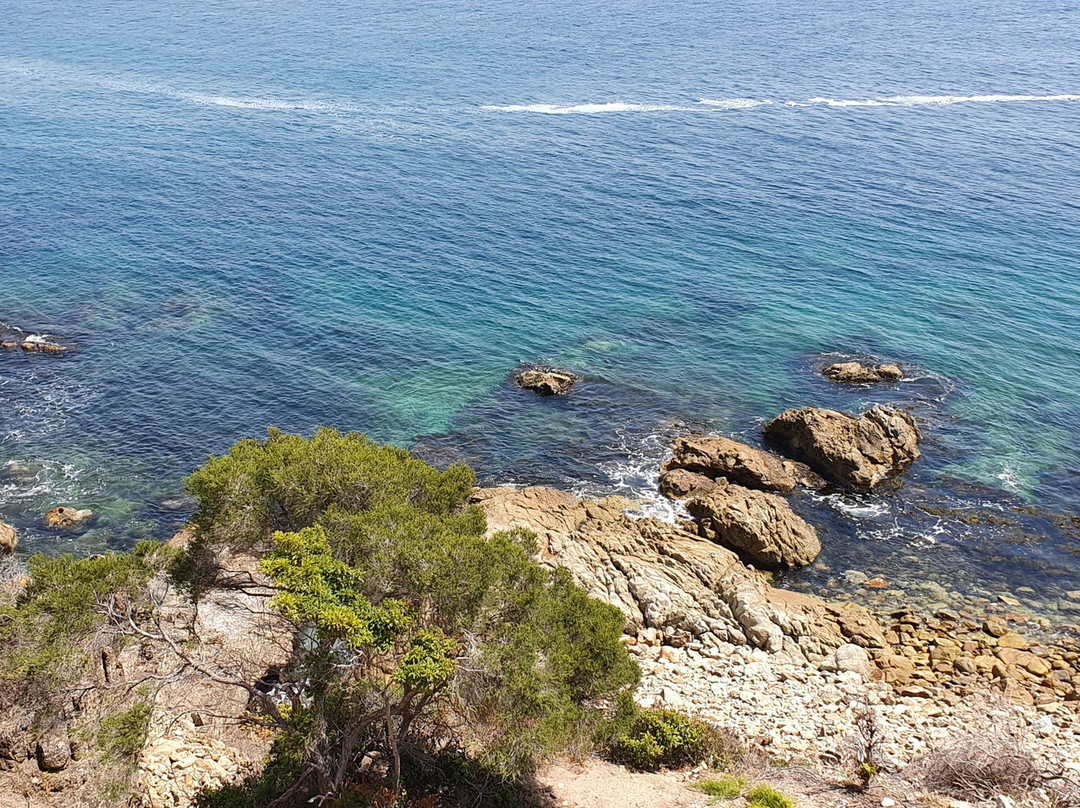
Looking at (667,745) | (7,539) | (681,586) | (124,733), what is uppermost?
(124,733)

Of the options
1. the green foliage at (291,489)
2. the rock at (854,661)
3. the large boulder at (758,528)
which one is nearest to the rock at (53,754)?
the green foliage at (291,489)

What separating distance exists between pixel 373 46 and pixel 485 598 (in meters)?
155

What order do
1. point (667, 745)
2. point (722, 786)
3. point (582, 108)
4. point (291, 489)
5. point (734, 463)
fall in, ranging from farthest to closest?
point (582, 108)
point (734, 463)
point (667, 745)
point (722, 786)
point (291, 489)

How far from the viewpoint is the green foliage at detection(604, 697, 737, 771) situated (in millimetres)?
32406

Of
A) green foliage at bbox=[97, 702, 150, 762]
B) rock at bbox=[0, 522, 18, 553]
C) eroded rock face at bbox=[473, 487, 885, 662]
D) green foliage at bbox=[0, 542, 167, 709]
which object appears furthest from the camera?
rock at bbox=[0, 522, 18, 553]

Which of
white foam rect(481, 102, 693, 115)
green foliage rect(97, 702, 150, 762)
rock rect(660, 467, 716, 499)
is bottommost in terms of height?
rock rect(660, 467, 716, 499)

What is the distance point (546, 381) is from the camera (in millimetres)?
63781

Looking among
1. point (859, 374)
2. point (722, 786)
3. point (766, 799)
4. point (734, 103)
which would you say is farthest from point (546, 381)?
point (734, 103)

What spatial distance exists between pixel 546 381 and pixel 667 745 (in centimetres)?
3461

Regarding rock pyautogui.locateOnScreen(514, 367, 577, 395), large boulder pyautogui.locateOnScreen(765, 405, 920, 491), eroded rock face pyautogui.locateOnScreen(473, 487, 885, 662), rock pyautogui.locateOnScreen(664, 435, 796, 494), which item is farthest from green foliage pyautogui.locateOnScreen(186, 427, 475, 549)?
rock pyautogui.locateOnScreen(514, 367, 577, 395)

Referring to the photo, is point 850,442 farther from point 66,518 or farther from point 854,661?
point 66,518

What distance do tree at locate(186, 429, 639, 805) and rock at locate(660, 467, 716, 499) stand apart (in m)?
22.1

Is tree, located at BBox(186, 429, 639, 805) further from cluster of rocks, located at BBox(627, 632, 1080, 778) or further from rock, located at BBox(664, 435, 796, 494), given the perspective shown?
rock, located at BBox(664, 435, 796, 494)

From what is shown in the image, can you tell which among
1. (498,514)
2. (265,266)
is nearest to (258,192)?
(265,266)
